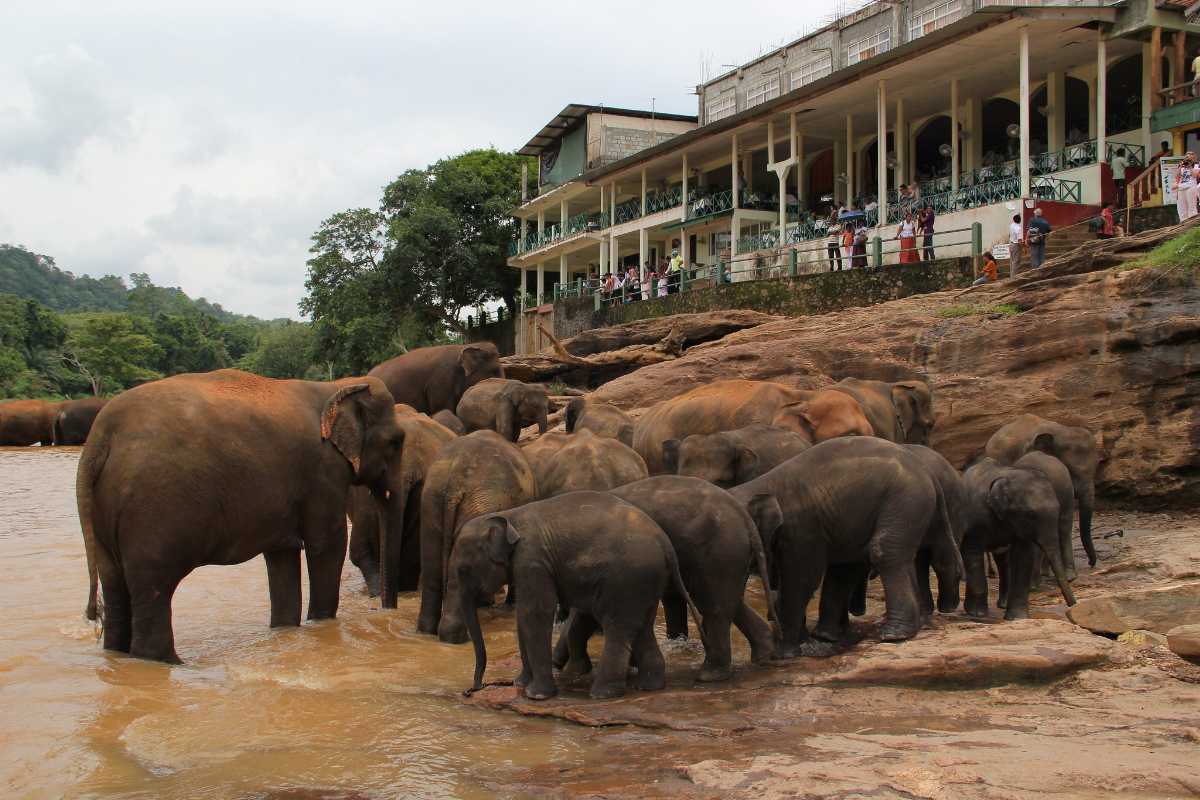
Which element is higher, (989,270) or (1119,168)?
(1119,168)

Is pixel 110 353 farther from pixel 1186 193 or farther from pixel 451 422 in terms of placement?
pixel 1186 193

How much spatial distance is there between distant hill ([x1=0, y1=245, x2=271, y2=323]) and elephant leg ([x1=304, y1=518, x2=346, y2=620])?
407 ft

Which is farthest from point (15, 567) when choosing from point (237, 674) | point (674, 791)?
point (674, 791)

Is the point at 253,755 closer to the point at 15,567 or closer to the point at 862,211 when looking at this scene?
the point at 15,567

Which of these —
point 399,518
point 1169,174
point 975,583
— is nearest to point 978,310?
point 975,583

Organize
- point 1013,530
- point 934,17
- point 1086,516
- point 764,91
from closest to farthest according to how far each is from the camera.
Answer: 1. point 1013,530
2. point 1086,516
3. point 934,17
4. point 764,91

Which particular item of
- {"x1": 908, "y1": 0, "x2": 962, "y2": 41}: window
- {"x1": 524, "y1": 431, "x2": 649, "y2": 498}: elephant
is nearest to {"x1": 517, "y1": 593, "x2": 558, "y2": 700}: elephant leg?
{"x1": 524, "y1": 431, "x2": 649, "y2": 498}: elephant

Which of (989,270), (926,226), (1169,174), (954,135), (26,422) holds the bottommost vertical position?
(26,422)

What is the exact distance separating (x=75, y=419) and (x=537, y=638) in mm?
38986

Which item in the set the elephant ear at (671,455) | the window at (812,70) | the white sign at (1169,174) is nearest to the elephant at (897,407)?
the elephant ear at (671,455)

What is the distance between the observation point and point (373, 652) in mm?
8453

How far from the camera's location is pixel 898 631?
7316 millimetres

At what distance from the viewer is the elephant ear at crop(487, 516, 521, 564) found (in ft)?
22.3

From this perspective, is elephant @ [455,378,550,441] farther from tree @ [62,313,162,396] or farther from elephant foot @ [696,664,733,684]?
tree @ [62,313,162,396]
